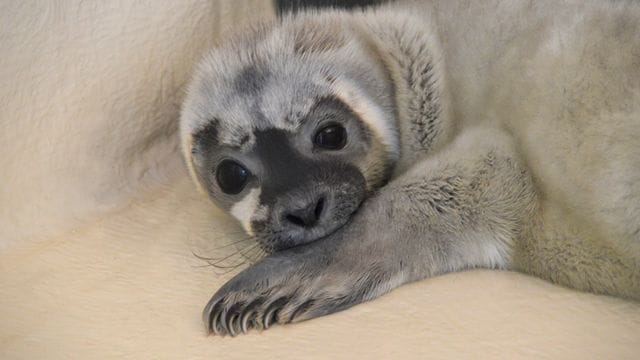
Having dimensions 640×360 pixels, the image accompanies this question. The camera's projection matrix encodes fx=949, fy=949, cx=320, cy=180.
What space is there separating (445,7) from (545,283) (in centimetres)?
70

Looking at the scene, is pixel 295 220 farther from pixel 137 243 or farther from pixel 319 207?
pixel 137 243

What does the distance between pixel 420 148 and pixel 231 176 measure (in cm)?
42

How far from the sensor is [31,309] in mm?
1914

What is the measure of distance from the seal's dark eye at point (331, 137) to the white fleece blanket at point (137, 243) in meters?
0.31

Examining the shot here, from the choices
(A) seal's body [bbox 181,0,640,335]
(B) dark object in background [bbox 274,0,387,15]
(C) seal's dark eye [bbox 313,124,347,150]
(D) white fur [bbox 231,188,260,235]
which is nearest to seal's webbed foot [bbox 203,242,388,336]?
(A) seal's body [bbox 181,0,640,335]

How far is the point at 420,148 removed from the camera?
6.77ft

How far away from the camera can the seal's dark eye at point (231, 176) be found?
2.06 metres

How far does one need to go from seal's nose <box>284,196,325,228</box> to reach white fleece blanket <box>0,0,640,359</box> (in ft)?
0.71

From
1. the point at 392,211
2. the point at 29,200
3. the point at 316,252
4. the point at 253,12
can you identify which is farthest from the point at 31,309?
the point at 253,12

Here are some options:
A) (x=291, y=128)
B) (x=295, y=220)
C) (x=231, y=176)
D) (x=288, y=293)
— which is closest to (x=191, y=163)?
(x=231, y=176)

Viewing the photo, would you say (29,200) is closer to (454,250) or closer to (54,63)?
(54,63)

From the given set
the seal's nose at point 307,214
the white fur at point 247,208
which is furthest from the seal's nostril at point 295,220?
the white fur at point 247,208

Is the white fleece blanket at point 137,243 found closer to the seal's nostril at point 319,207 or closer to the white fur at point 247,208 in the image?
the white fur at point 247,208

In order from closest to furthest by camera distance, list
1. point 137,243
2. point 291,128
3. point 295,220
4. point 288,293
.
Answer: point 288,293 → point 295,220 → point 291,128 → point 137,243
